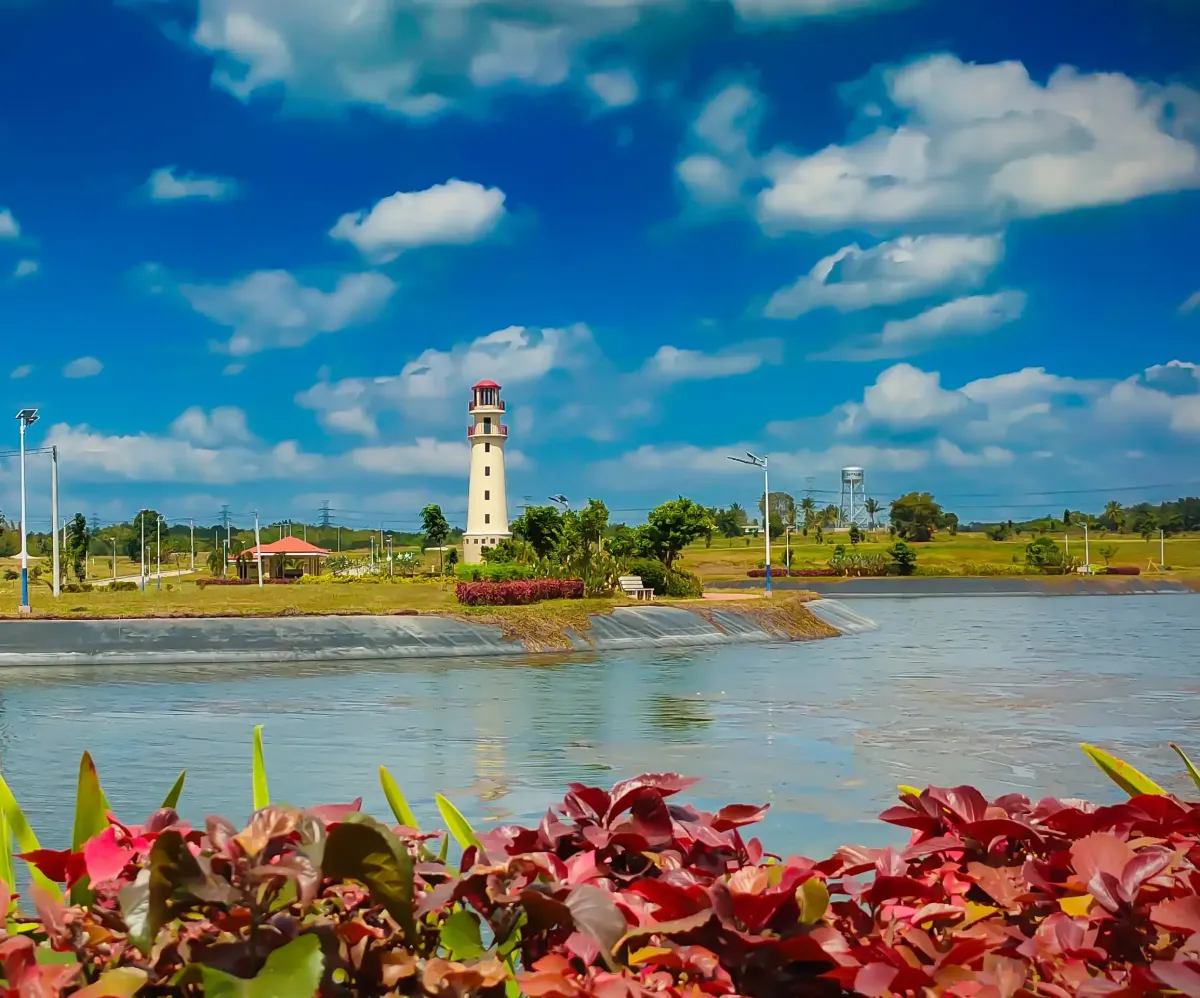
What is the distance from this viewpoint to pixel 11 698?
16.9 metres

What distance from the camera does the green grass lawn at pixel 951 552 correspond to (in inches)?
2879

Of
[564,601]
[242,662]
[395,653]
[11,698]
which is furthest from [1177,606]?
[11,698]

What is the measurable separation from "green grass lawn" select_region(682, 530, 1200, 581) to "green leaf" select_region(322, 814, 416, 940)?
60.6 meters

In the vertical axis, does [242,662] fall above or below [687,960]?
below

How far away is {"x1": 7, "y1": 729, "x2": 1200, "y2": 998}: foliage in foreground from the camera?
152cm

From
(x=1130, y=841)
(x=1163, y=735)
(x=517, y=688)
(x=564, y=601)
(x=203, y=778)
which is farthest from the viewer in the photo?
(x=564, y=601)

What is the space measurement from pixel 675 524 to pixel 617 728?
27636 mm

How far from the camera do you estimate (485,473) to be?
56906mm

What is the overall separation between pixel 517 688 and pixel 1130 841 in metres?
16.3

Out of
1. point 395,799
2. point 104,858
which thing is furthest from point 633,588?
point 104,858

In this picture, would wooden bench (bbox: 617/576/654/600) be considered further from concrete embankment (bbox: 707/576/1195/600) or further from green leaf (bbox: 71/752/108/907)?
green leaf (bbox: 71/752/108/907)

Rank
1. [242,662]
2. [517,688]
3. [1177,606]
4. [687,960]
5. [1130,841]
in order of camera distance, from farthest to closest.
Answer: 1. [1177,606]
2. [242,662]
3. [517,688]
4. [1130,841]
5. [687,960]

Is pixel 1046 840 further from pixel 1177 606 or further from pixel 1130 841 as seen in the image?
pixel 1177 606

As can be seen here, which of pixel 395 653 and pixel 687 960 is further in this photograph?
pixel 395 653
